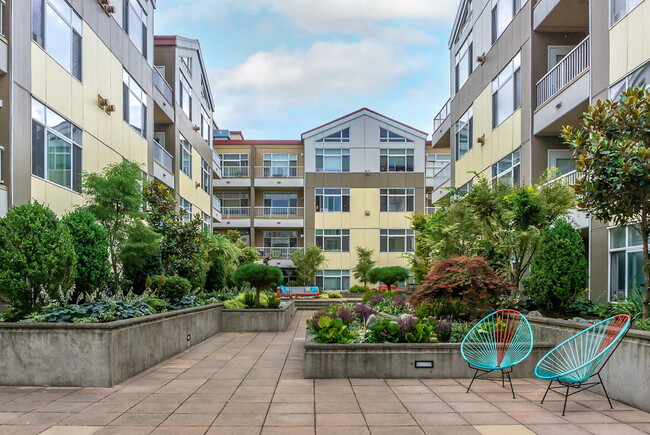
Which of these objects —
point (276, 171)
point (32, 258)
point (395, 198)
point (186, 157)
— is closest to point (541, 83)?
point (32, 258)

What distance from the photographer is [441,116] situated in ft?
98.5

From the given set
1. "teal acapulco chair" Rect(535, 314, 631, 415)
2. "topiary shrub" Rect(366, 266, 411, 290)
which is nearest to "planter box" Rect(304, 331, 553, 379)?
"teal acapulco chair" Rect(535, 314, 631, 415)

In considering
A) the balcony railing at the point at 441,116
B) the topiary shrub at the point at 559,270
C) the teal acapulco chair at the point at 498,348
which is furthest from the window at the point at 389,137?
the teal acapulco chair at the point at 498,348

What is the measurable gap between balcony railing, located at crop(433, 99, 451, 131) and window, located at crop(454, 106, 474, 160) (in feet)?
7.83

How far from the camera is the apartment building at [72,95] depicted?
38.3 ft

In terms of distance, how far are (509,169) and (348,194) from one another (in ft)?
76.0

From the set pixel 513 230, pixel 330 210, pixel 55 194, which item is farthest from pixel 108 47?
pixel 330 210

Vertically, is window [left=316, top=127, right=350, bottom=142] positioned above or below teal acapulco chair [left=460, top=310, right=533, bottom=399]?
above

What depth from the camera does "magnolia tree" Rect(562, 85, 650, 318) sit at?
7969 millimetres

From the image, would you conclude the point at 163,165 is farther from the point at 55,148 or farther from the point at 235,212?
the point at 235,212

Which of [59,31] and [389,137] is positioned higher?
[389,137]

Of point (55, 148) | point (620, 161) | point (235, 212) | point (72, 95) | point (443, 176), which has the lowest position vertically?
point (620, 161)

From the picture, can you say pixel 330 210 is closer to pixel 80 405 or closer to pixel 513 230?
pixel 513 230

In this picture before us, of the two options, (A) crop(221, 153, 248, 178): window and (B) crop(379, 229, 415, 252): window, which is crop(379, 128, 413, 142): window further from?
(A) crop(221, 153, 248, 178): window
